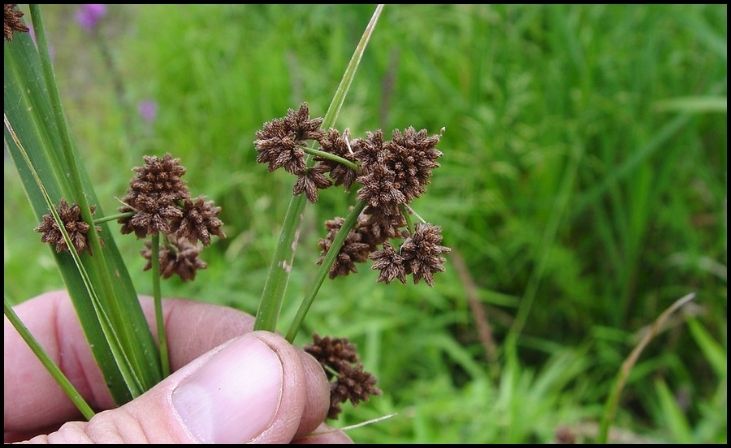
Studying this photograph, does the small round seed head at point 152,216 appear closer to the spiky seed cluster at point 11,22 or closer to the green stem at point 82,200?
the green stem at point 82,200

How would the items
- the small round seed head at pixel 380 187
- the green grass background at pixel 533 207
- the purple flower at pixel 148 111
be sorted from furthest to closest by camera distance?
the purple flower at pixel 148 111
the green grass background at pixel 533 207
the small round seed head at pixel 380 187

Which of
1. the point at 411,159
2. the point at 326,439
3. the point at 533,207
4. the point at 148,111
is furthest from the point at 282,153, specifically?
the point at 148,111

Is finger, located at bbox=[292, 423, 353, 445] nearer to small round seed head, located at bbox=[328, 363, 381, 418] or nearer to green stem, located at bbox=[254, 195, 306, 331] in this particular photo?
small round seed head, located at bbox=[328, 363, 381, 418]

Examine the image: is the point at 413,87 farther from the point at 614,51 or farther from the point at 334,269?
the point at 334,269

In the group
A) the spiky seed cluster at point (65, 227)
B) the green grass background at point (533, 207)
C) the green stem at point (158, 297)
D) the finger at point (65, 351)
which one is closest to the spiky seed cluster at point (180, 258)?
the green stem at point (158, 297)

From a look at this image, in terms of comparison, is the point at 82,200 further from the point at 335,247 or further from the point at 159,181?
the point at 335,247

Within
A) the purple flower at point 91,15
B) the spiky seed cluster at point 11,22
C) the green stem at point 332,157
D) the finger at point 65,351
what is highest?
the purple flower at point 91,15

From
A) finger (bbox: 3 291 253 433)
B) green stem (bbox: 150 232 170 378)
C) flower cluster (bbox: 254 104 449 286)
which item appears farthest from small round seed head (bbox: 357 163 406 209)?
finger (bbox: 3 291 253 433)
